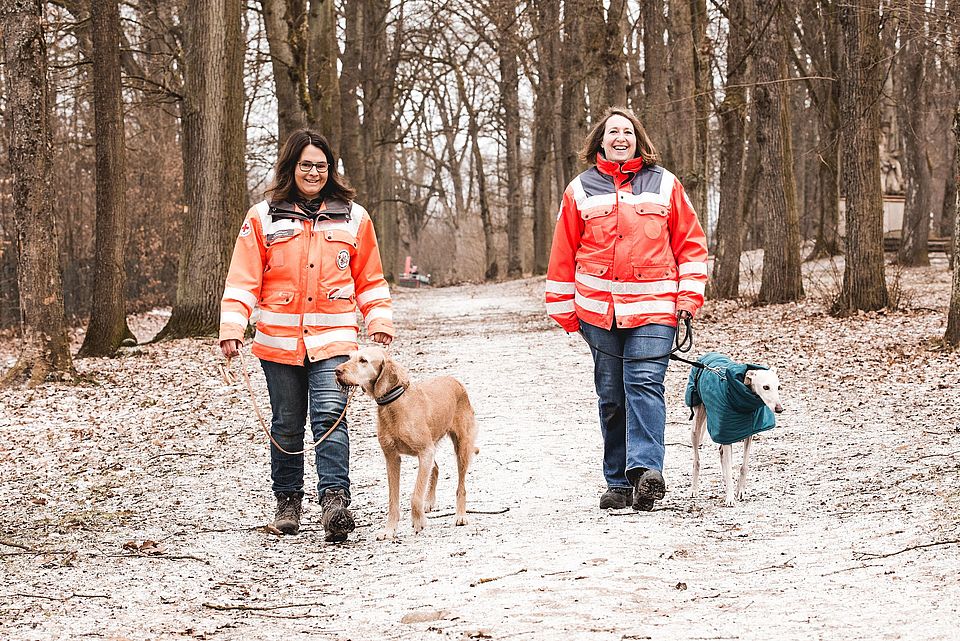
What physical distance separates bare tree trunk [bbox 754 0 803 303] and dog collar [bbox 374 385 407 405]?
1522 cm

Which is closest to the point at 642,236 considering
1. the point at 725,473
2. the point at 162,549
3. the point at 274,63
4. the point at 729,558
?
the point at 725,473

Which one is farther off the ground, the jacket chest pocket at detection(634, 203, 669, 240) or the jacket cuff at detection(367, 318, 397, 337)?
the jacket chest pocket at detection(634, 203, 669, 240)

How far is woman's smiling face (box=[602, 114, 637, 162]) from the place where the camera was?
6.54 m

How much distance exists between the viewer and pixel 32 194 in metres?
12.2

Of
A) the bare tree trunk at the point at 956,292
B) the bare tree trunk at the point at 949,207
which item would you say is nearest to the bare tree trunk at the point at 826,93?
the bare tree trunk at the point at 949,207

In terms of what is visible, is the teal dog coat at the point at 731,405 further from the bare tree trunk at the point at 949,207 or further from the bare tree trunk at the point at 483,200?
the bare tree trunk at the point at 483,200

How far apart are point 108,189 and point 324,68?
27.3 ft

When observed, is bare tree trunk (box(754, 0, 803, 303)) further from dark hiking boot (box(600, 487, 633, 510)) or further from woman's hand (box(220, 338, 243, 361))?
woman's hand (box(220, 338, 243, 361))

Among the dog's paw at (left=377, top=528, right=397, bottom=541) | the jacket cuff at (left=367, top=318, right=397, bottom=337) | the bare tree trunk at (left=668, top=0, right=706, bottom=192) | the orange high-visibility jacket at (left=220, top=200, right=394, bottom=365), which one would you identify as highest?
the bare tree trunk at (left=668, top=0, right=706, bottom=192)

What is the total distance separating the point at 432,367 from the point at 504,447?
5306 mm

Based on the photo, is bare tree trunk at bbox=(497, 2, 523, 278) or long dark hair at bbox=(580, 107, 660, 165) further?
bare tree trunk at bbox=(497, 2, 523, 278)

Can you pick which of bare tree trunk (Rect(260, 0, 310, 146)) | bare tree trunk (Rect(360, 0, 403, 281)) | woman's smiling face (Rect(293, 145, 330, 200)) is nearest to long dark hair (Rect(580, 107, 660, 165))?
woman's smiling face (Rect(293, 145, 330, 200))

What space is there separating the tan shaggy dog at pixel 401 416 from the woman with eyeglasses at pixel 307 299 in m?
0.27

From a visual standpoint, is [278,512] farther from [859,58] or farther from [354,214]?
[859,58]
